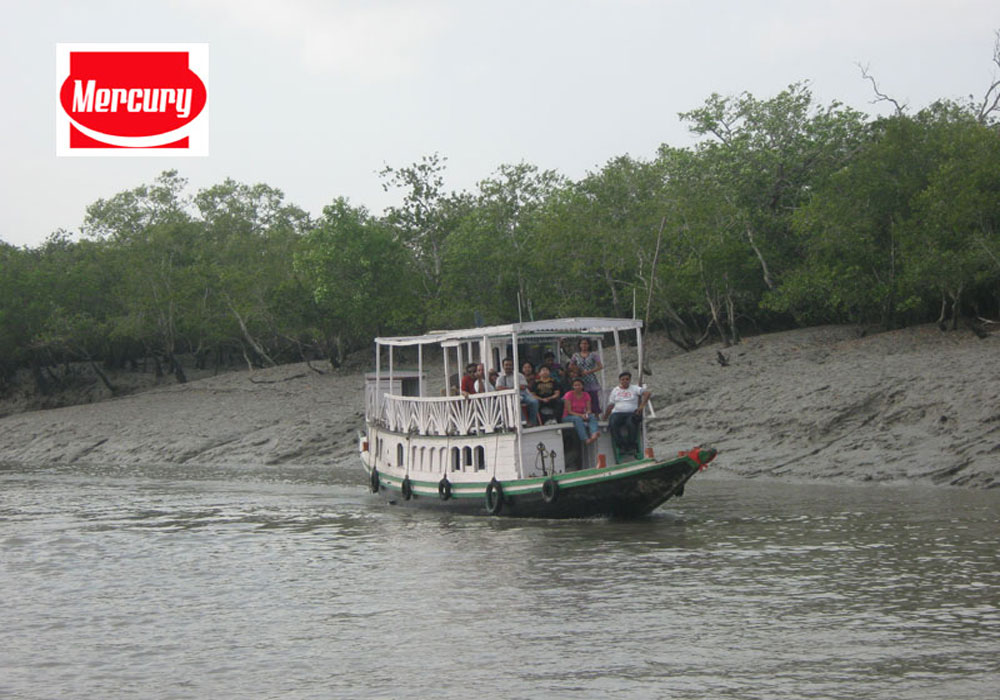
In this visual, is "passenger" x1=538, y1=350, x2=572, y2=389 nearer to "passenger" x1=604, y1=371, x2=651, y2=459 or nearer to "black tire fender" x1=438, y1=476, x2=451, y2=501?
"passenger" x1=604, y1=371, x2=651, y2=459

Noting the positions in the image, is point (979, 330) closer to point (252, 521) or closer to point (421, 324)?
point (252, 521)

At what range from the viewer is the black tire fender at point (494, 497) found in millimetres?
20922

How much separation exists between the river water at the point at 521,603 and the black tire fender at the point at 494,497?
→ 9.7 inches

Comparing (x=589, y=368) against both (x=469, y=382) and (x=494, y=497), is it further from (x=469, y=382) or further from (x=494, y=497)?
(x=494, y=497)

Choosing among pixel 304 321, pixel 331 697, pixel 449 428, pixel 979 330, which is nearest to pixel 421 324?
pixel 304 321

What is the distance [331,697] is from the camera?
973 cm

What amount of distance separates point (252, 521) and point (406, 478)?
327cm

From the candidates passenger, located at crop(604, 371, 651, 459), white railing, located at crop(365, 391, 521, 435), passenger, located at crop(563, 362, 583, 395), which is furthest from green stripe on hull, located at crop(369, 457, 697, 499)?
passenger, located at crop(563, 362, 583, 395)

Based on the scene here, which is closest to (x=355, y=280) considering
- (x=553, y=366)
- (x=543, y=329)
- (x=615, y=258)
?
(x=615, y=258)

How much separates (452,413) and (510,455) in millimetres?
1952

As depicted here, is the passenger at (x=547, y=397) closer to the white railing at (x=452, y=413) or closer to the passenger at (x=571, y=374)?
the passenger at (x=571, y=374)

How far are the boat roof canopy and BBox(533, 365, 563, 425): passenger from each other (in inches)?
32.0

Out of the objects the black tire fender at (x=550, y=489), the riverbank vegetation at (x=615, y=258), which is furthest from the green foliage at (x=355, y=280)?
the black tire fender at (x=550, y=489)

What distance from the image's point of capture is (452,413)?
2244cm
